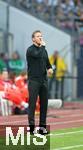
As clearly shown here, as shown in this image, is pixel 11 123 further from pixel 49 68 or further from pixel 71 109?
pixel 71 109

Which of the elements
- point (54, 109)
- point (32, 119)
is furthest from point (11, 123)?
point (54, 109)

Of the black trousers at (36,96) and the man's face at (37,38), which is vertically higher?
the man's face at (37,38)

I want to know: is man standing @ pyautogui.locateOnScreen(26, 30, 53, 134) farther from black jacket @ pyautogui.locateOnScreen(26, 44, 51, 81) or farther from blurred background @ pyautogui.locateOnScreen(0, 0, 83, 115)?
blurred background @ pyautogui.locateOnScreen(0, 0, 83, 115)

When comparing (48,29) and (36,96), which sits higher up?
(48,29)

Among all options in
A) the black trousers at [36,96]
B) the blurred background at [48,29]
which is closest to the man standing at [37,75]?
the black trousers at [36,96]

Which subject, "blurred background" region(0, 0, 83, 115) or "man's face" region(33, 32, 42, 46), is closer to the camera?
"man's face" region(33, 32, 42, 46)

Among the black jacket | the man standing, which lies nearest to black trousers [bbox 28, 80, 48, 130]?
the man standing

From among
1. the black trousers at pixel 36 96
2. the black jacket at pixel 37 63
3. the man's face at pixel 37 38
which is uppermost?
the man's face at pixel 37 38

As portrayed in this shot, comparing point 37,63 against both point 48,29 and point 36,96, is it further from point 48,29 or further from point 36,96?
point 48,29

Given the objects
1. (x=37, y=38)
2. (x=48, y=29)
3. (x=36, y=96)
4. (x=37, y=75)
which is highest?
(x=48, y=29)

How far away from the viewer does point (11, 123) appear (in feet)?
51.3

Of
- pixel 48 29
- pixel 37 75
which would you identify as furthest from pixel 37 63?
pixel 48 29

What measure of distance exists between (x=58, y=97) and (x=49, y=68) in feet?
31.6

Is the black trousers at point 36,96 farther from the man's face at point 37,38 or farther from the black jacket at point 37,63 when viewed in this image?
the man's face at point 37,38
